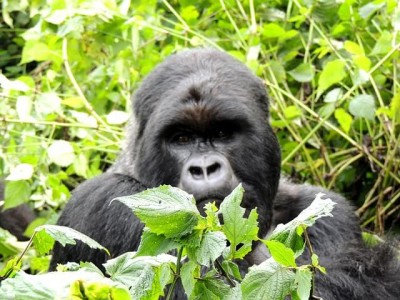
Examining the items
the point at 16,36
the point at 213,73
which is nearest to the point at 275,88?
the point at 213,73

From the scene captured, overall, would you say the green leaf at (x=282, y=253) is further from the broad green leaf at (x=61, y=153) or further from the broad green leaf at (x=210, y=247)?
the broad green leaf at (x=61, y=153)

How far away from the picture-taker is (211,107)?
14.2ft

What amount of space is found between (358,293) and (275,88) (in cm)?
190

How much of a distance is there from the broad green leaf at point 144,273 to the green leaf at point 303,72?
352 cm

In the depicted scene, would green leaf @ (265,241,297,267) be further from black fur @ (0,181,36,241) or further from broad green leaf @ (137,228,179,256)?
black fur @ (0,181,36,241)

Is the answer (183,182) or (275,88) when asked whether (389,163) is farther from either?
(183,182)

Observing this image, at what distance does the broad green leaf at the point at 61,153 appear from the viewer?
511 centimetres

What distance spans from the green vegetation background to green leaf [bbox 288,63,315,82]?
0.04ft

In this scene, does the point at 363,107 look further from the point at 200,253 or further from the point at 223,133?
the point at 200,253

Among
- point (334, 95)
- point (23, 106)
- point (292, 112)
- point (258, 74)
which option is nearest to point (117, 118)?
point (23, 106)

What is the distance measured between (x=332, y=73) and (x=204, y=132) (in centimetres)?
107

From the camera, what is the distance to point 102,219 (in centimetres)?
445

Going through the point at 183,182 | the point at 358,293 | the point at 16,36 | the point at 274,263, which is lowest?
the point at 16,36

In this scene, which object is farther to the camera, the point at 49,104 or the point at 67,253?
the point at 49,104
